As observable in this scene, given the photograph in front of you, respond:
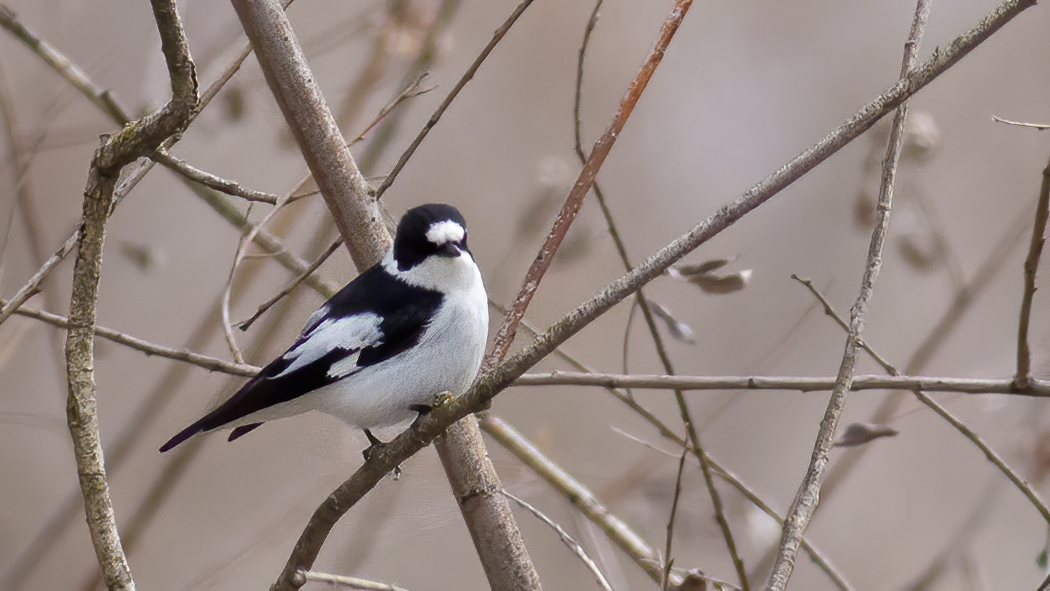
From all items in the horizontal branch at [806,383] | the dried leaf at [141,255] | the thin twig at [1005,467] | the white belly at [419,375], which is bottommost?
the thin twig at [1005,467]

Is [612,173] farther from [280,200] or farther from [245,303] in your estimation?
[280,200]

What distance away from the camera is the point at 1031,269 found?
87 cm

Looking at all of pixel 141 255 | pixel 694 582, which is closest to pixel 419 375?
pixel 694 582

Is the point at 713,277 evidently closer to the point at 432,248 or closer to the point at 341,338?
the point at 432,248

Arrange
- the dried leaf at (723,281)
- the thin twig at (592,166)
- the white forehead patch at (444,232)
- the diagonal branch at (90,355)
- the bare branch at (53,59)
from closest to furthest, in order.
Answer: the diagonal branch at (90,355)
the thin twig at (592,166)
the dried leaf at (723,281)
the white forehead patch at (444,232)
the bare branch at (53,59)

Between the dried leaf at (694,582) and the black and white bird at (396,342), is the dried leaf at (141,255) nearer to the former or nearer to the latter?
the black and white bird at (396,342)

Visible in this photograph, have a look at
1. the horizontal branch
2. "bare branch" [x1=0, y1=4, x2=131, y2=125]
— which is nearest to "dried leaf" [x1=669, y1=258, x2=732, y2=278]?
the horizontal branch

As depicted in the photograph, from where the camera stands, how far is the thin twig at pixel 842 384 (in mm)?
771

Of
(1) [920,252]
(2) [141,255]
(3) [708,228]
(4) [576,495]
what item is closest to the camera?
(3) [708,228]

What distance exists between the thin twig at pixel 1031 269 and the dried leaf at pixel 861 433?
5.9 inches

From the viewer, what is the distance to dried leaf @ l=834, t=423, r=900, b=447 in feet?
3.40

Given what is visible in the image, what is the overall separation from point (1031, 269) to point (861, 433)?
0.28 m

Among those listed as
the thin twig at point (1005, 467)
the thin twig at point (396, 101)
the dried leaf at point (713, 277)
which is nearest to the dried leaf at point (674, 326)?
the dried leaf at point (713, 277)

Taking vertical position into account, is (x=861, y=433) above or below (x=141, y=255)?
below
